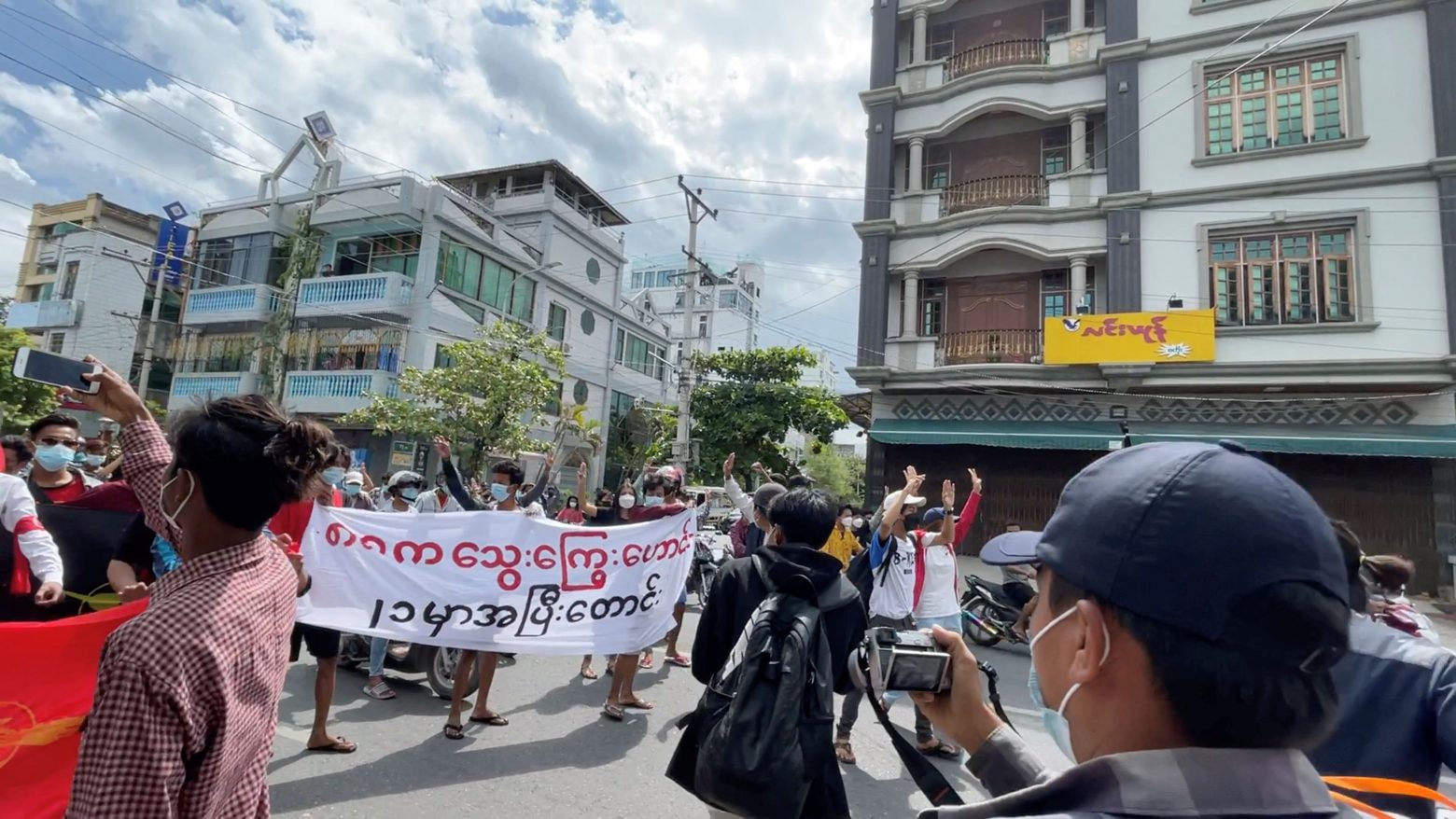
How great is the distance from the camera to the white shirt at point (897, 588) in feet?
17.2

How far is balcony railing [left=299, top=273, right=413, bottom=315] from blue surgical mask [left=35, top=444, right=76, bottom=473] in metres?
16.6

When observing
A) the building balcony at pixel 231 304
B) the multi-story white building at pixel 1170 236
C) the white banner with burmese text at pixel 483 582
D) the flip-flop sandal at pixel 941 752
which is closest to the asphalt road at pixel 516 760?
the flip-flop sandal at pixel 941 752

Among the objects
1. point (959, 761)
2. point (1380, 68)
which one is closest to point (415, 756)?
point (959, 761)

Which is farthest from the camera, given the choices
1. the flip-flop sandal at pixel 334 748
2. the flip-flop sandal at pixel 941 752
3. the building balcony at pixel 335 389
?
the building balcony at pixel 335 389

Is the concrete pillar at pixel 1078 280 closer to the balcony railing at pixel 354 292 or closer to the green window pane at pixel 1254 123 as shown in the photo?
the green window pane at pixel 1254 123

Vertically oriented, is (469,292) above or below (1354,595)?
above

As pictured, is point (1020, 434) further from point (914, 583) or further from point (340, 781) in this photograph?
point (340, 781)

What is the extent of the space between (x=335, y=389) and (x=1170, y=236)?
21265mm

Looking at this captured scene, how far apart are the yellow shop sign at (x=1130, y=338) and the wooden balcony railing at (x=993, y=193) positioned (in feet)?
10.4

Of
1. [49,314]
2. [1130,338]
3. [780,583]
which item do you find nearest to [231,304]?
[49,314]

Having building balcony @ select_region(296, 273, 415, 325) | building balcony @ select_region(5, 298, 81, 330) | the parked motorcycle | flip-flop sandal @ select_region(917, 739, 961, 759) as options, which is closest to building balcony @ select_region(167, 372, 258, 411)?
building balcony @ select_region(296, 273, 415, 325)

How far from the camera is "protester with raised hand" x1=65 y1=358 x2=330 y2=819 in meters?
1.32

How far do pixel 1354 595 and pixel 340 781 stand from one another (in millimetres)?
4629

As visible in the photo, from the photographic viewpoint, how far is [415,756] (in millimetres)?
4316
